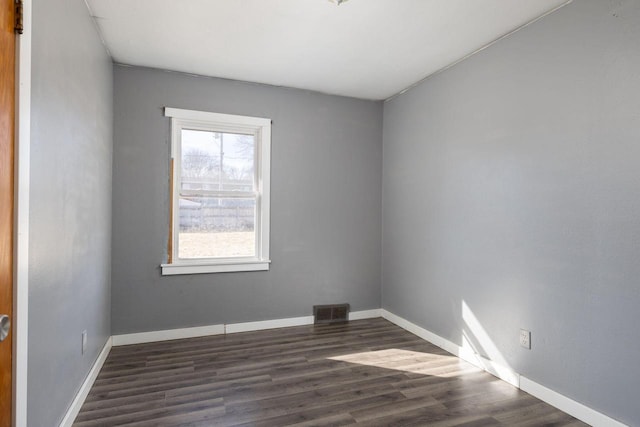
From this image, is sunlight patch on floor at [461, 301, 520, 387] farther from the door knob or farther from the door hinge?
the door hinge

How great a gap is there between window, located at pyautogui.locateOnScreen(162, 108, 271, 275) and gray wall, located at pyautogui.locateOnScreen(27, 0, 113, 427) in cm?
78

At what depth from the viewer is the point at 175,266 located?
342cm

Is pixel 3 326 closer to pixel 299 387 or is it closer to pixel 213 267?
pixel 299 387

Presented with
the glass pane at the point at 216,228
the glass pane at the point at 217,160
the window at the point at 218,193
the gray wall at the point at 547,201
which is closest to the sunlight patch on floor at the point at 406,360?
the gray wall at the point at 547,201

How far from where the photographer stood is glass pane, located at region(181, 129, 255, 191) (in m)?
3.56

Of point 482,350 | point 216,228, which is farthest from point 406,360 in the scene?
point 216,228

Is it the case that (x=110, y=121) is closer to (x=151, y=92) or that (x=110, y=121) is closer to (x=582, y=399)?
(x=151, y=92)

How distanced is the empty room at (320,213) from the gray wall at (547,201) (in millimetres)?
15

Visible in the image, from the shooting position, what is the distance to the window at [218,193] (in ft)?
11.4

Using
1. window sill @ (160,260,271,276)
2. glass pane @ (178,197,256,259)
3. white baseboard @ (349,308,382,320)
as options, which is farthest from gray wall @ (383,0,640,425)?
glass pane @ (178,197,256,259)

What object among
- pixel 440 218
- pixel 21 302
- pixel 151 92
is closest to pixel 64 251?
pixel 21 302

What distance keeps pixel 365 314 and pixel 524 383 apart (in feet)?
6.32

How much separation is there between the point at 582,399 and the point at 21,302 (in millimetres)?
3042

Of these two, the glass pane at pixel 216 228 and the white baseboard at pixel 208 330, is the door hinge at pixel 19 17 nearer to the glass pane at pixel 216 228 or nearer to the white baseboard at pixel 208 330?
the glass pane at pixel 216 228
